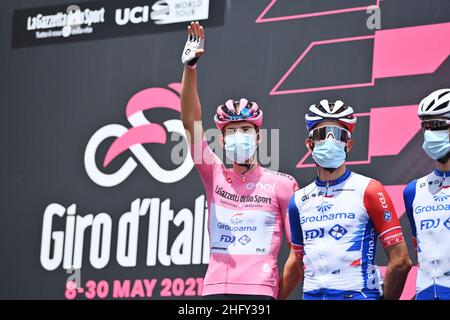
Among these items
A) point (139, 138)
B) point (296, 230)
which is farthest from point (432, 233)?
point (139, 138)

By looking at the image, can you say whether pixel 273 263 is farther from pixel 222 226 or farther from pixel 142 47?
pixel 142 47

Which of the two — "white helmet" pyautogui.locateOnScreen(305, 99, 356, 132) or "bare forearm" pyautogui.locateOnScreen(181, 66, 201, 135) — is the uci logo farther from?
"white helmet" pyautogui.locateOnScreen(305, 99, 356, 132)

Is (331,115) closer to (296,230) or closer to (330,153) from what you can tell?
(330,153)

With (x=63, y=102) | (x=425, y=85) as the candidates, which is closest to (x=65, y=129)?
(x=63, y=102)

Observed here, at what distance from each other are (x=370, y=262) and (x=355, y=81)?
5.75 ft

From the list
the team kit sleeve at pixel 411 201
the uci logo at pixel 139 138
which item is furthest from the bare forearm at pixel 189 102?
the uci logo at pixel 139 138

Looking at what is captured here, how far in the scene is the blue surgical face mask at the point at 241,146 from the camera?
14.6 ft

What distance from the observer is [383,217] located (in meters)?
4.01

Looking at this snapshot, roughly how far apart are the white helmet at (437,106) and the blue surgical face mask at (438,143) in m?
0.08

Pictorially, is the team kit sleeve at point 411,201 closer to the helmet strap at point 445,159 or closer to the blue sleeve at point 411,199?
the blue sleeve at point 411,199

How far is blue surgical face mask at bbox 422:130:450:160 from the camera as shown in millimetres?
3984

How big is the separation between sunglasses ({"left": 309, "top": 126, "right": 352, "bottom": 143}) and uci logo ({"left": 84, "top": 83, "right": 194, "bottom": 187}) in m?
1.93

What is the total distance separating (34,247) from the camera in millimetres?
6492

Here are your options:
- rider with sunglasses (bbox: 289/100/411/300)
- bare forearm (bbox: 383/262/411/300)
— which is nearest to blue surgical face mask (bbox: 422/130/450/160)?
rider with sunglasses (bbox: 289/100/411/300)
